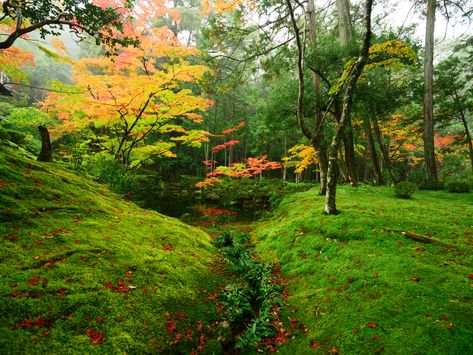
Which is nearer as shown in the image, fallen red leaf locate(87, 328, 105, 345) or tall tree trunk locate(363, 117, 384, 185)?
fallen red leaf locate(87, 328, 105, 345)

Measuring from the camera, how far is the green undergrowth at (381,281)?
124 inches

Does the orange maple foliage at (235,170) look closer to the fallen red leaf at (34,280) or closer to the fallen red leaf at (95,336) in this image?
the fallen red leaf at (34,280)

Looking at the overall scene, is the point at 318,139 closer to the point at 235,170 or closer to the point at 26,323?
the point at 26,323

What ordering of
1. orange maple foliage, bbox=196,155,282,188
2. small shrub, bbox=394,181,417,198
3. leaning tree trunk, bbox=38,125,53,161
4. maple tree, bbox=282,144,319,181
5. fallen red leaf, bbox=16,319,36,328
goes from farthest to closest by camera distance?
orange maple foliage, bbox=196,155,282,188 → maple tree, bbox=282,144,319,181 → small shrub, bbox=394,181,417,198 → leaning tree trunk, bbox=38,125,53,161 → fallen red leaf, bbox=16,319,36,328

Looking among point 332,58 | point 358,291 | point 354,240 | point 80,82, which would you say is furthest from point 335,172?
point 80,82

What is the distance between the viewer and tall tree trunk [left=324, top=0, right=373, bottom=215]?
6059 millimetres

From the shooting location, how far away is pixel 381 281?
13.6 feet

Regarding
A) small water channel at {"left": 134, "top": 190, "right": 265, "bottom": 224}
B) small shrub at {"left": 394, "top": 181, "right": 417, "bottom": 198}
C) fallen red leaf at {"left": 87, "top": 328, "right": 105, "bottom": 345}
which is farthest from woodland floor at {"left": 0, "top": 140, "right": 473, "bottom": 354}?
small water channel at {"left": 134, "top": 190, "right": 265, "bottom": 224}

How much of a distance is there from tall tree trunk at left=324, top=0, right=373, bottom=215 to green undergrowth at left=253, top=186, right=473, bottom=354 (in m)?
0.69

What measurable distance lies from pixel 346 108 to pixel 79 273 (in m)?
6.76

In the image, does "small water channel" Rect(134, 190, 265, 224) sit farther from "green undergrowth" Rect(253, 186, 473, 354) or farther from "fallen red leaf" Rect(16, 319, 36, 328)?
"fallen red leaf" Rect(16, 319, 36, 328)

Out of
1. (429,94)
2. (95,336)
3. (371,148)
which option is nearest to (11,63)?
(95,336)

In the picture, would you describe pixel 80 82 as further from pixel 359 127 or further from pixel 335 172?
pixel 359 127

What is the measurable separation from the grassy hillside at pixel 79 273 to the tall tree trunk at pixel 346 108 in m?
3.93
